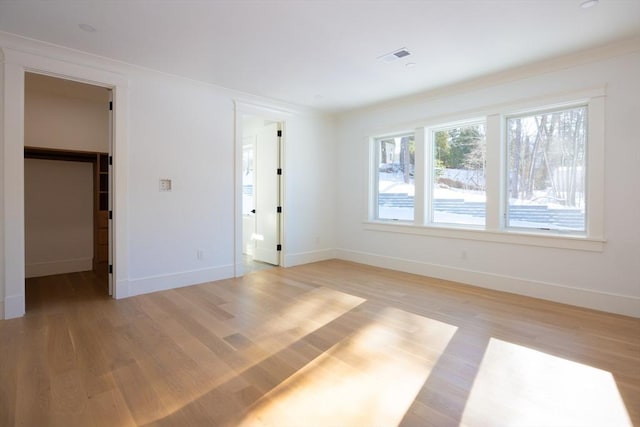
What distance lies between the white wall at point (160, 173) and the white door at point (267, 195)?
29.9 inches

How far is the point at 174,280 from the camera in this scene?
14.3 feet

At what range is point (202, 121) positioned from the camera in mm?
4562

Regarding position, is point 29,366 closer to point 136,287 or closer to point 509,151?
point 136,287

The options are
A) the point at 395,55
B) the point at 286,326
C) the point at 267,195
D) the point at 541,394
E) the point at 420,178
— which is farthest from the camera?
the point at 267,195

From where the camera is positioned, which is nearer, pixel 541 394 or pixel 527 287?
pixel 541 394

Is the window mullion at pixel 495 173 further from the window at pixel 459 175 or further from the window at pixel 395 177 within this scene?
the window at pixel 395 177

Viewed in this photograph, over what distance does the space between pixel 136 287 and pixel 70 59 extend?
2.66 m

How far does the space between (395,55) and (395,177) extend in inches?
95.1

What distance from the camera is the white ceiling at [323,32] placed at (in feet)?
8.86

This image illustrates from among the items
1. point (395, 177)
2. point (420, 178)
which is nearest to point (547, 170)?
point (420, 178)

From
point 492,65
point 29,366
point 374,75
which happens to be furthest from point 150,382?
point 492,65

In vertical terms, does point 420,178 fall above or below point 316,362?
above

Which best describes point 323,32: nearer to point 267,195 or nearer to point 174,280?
point 267,195

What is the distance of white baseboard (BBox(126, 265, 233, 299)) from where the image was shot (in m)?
4.01
